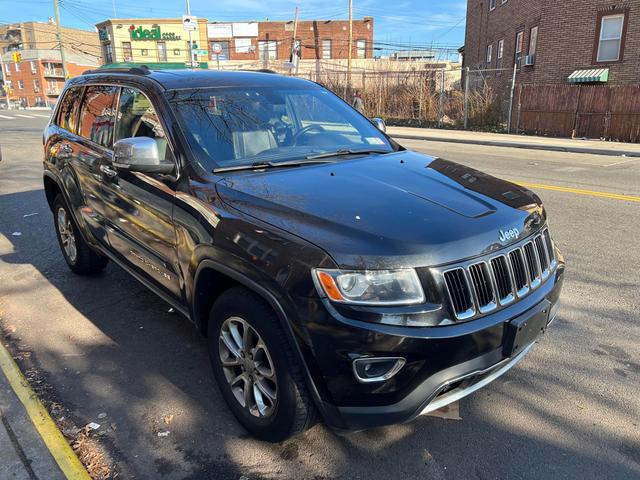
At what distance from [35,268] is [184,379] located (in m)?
3.09

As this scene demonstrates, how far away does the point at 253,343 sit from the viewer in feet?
8.78

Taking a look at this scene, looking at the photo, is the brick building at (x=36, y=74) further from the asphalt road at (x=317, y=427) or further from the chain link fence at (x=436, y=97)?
the asphalt road at (x=317, y=427)

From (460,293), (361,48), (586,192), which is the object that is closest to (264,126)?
(460,293)

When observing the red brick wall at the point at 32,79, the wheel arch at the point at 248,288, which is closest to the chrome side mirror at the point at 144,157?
the wheel arch at the point at 248,288

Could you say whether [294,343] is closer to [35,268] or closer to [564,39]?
[35,268]

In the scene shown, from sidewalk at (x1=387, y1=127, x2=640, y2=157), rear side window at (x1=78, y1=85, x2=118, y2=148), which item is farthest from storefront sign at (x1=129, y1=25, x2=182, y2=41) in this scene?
rear side window at (x1=78, y1=85, x2=118, y2=148)

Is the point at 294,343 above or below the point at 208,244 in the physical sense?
below

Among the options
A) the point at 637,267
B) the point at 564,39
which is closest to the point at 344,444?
the point at 637,267

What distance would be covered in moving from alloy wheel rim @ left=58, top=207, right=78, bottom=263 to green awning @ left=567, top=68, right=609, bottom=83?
20098 mm

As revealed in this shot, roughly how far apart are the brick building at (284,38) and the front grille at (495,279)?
57.0 metres

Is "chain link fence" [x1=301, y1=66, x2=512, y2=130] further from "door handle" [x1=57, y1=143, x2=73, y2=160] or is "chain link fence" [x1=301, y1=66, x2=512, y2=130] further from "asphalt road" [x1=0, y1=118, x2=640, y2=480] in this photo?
"door handle" [x1=57, y1=143, x2=73, y2=160]

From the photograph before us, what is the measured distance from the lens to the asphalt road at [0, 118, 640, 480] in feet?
8.60

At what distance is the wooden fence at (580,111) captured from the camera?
1795 cm

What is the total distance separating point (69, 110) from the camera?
197 inches
